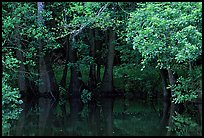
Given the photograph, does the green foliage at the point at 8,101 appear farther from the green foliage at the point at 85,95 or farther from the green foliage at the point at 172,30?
the green foliage at the point at 85,95

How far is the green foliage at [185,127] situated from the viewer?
14.2 meters

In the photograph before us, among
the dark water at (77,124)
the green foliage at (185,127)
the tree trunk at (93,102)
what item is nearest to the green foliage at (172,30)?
the green foliage at (185,127)

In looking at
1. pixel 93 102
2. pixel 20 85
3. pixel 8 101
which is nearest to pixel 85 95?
pixel 93 102

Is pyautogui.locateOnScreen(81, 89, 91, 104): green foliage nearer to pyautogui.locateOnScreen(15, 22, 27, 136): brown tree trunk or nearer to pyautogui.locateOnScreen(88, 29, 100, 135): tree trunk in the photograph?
pyautogui.locateOnScreen(88, 29, 100, 135): tree trunk

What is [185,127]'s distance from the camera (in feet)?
51.2

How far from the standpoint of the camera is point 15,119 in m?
18.0

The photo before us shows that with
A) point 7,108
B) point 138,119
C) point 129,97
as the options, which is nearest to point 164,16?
point 138,119

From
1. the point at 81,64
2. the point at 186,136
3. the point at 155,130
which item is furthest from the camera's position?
the point at 81,64

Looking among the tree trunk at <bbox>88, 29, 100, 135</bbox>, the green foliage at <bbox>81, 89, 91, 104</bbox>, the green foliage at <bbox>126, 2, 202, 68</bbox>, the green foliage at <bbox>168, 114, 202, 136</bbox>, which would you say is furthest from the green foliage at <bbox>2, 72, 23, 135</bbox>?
the green foliage at <bbox>81, 89, 91, 104</bbox>

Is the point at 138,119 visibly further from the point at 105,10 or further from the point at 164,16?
the point at 105,10

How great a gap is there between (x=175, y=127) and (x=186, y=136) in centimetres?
208

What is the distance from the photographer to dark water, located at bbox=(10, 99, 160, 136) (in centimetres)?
1457

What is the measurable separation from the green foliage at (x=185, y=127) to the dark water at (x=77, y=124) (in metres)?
0.67

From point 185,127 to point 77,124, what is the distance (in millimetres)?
3835
